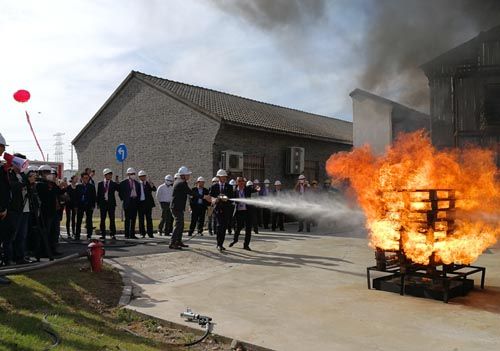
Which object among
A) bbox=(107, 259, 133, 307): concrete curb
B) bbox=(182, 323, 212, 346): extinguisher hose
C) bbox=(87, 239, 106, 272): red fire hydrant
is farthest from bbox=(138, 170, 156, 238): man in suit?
bbox=(182, 323, 212, 346): extinguisher hose

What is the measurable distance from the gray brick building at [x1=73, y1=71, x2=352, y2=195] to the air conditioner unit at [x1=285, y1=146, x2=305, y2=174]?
0.16 feet

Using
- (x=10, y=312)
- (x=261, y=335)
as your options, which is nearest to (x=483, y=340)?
(x=261, y=335)

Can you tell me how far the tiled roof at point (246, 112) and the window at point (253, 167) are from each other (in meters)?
1.47

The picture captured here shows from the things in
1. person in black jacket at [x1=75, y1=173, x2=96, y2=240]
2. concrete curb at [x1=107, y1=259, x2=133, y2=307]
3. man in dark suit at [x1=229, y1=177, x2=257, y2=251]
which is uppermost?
person in black jacket at [x1=75, y1=173, x2=96, y2=240]

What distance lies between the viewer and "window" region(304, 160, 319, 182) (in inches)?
959

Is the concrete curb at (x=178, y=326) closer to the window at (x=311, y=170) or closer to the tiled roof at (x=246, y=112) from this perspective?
the tiled roof at (x=246, y=112)

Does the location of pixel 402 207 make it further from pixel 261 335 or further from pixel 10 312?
pixel 10 312

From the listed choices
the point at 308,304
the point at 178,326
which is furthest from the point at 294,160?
the point at 178,326

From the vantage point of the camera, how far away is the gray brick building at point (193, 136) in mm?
19609

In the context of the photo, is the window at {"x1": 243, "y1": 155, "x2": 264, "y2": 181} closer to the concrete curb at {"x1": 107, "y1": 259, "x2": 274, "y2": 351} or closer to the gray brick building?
the gray brick building

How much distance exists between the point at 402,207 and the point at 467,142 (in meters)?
8.18

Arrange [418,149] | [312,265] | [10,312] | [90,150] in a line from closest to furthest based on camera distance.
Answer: [10,312]
[418,149]
[312,265]
[90,150]

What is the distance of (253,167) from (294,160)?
8.18 feet

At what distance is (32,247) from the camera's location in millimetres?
9859
